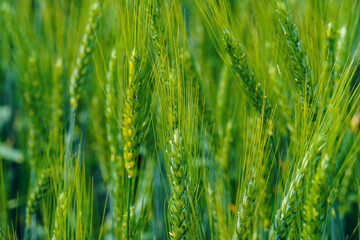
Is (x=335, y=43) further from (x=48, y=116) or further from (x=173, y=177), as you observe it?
(x=48, y=116)

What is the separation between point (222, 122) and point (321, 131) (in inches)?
18.2

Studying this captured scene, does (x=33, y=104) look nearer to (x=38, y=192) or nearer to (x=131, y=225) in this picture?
(x=38, y=192)

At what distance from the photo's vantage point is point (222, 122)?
1246 mm

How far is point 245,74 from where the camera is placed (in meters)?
0.98

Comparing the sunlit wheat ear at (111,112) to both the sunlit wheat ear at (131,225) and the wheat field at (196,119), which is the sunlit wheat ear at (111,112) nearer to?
the wheat field at (196,119)

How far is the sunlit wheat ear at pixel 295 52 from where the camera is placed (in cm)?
93

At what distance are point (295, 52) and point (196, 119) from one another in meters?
0.25

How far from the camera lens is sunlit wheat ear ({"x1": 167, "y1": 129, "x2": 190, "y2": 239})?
83 centimetres

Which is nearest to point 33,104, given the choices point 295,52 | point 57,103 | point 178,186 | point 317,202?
point 57,103

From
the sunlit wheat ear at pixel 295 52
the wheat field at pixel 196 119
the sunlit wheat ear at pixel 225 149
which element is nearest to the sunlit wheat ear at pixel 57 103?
the wheat field at pixel 196 119

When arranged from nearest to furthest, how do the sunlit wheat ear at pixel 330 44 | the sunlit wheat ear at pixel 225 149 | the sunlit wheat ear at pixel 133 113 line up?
the sunlit wheat ear at pixel 133 113, the sunlit wheat ear at pixel 330 44, the sunlit wheat ear at pixel 225 149

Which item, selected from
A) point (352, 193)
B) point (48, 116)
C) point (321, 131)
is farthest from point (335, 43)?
point (48, 116)

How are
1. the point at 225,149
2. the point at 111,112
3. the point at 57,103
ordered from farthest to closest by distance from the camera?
the point at 57,103, the point at 225,149, the point at 111,112

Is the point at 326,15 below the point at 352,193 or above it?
above
